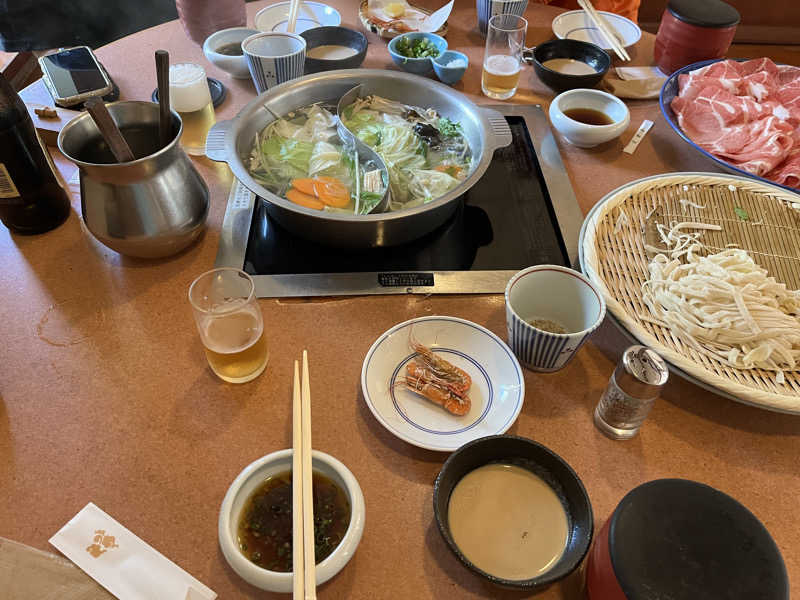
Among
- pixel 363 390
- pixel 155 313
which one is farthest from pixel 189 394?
pixel 363 390

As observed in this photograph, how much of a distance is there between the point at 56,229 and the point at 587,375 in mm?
1654

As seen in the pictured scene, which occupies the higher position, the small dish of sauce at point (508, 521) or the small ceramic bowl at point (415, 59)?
the small ceramic bowl at point (415, 59)

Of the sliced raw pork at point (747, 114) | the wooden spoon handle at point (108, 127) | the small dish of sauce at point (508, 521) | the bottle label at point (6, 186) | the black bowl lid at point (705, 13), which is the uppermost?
the wooden spoon handle at point (108, 127)

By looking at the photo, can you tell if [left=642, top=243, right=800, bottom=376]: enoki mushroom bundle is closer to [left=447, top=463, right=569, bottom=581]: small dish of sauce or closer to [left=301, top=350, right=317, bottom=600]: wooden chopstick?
[left=447, top=463, right=569, bottom=581]: small dish of sauce

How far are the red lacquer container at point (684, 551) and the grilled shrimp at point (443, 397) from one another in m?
0.42

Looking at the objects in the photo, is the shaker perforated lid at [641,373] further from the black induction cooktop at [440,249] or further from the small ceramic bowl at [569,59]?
the small ceramic bowl at [569,59]

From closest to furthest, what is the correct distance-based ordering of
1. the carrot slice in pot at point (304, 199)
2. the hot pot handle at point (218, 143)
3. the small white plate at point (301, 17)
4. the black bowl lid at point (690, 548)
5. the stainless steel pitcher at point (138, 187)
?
the black bowl lid at point (690, 548)
the stainless steel pitcher at point (138, 187)
the hot pot handle at point (218, 143)
the carrot slice in pot at point (304, 199)
the small white plate at point (301, 17)

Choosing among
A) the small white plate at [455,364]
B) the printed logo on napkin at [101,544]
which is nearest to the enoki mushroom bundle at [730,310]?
the small white plate at [455,364]

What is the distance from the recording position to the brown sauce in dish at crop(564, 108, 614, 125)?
6.90ft

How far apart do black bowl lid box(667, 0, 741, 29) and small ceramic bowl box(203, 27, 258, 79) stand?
1825 mm

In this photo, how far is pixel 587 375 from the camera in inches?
54.7

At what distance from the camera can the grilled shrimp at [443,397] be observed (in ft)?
4.12

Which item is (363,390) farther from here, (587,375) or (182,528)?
(587,375)

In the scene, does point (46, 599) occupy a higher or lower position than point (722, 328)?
lower
